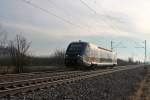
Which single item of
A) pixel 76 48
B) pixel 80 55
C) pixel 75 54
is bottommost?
pixel 80 55

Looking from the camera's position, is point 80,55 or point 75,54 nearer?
point 80,55

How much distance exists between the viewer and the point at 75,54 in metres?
33.1

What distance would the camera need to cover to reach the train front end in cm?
3262

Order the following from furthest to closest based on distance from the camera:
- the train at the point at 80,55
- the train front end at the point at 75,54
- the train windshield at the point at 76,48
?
the train windshield at the point at 76,48
the train at the point at 80,55
the train front end at the point at 75,54

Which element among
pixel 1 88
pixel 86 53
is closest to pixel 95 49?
pixel 86 53

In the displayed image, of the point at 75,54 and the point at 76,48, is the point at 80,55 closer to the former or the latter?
the point at 75,54

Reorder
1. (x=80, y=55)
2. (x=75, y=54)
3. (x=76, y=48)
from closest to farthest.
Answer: (x=80, y=55) < (x=75, y=54) < (x=76, y=48)

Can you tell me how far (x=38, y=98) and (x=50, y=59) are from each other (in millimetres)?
56337

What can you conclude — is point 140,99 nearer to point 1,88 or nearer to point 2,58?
point 1,88

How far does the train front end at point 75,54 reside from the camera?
32625mm

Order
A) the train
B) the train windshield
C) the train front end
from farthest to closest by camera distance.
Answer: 1. the train windshield
2. the train
3. the train front end

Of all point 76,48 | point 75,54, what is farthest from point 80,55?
point 76,48

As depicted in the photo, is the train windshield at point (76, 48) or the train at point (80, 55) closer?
the train at point (80, 55)

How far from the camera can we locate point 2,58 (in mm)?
48000
